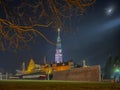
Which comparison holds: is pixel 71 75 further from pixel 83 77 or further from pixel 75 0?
pixel 75 0

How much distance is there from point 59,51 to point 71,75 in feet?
460

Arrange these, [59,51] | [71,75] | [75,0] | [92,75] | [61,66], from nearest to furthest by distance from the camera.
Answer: [75,0] < [92,75] < [71,75] < [61,66] < [59,51]

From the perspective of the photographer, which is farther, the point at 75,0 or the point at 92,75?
the point at 92,75

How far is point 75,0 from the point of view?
9.44 meters

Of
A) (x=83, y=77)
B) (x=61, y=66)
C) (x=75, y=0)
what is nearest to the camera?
(x=75, y=0)
